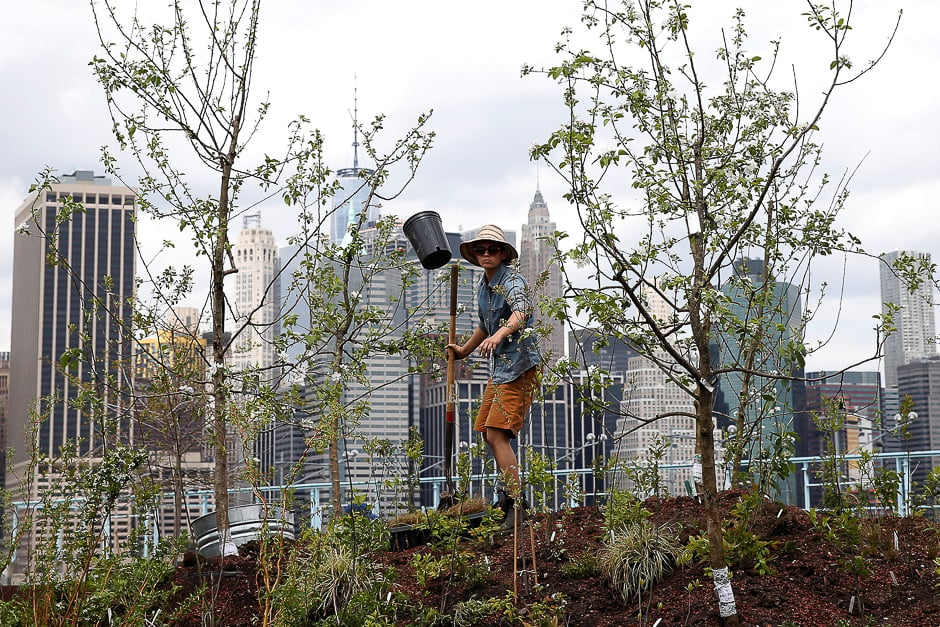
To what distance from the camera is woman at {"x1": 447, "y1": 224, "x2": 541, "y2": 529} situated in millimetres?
4699

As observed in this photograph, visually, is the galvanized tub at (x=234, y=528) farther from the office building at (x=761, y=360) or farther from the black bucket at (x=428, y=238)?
the office building at (x=761, y=360)

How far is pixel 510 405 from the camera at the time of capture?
5012 mm

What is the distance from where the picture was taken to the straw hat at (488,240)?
5.21m

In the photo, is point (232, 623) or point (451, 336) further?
point (451, 336)

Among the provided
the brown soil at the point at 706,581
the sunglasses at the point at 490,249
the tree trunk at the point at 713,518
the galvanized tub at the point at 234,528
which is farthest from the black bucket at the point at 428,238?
the tree trunk at the point at 713,518

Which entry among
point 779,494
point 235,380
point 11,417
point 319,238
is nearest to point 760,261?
point 779,494

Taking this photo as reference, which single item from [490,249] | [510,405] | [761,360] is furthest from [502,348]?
[761,360]

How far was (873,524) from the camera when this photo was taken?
448cm

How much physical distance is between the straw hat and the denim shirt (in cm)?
9

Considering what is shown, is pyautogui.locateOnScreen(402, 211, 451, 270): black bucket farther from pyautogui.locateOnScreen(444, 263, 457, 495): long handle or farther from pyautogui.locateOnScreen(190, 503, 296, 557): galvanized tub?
pyautogui.locateOnScreen(190, 503, 296, 557): galvanized tub

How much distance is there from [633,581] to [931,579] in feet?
4.12

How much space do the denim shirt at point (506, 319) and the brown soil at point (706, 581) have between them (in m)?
0.83

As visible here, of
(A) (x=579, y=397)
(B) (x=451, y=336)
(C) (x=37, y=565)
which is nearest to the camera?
(A) (x=579, y=397)

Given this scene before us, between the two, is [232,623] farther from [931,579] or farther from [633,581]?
[931,579]
